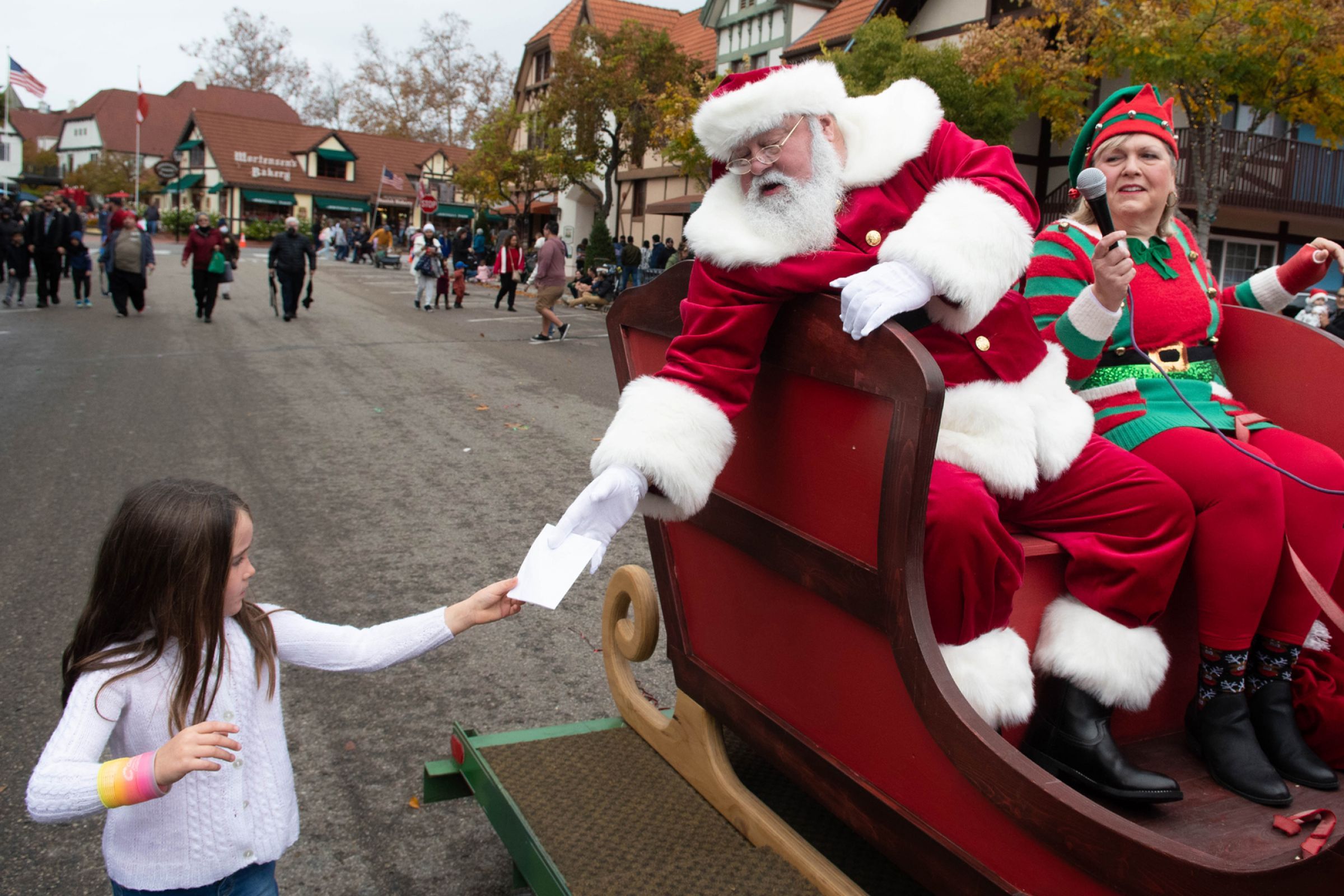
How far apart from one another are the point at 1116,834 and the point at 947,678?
36cm

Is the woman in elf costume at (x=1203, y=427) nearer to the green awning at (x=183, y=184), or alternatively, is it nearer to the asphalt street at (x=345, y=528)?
the asphalt street at (x=345, y=528)

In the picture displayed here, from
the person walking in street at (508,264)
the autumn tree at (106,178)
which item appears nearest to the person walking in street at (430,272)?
the person walking in street at (508,264)

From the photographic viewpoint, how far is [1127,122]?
2779 millimetres

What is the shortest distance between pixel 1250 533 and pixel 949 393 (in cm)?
75

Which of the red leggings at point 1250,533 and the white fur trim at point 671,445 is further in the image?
the red leggings at point 1250,533

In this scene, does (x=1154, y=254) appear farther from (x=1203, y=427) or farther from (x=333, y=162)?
(x=333, y=162)

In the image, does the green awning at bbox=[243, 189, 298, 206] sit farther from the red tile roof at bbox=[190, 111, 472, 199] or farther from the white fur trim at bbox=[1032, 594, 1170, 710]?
the white fur trim at bbox=[1032, 594, 1170, 710]

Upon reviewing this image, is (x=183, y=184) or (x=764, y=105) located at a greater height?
(x=183, y=184)

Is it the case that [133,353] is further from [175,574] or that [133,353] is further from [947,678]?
[947,678]

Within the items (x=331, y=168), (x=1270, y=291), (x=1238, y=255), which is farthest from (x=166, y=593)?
(x=331, y=168)

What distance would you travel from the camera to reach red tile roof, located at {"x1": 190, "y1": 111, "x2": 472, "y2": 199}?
2189 inches

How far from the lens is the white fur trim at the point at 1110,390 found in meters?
2.63

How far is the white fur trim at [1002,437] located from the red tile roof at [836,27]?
2324 centimetres

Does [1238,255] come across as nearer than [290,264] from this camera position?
No
